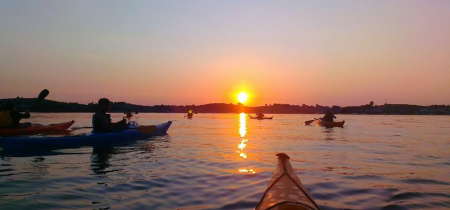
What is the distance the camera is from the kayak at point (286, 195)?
13.2ft

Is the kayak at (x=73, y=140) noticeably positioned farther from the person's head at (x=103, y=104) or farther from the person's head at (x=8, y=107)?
the person's head at (x=8, y=107)

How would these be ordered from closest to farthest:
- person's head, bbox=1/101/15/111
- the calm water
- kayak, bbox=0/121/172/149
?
the calm water → kayak, bbox=0/121/172/149 → person's head, bbox=1/101/15/111

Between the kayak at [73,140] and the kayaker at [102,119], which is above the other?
the kayaker at [102,119]

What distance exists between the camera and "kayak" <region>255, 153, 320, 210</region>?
13.2ft

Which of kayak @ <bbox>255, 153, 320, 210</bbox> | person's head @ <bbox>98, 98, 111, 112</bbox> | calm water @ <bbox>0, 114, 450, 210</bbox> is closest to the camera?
kayak @ <bbox>255, 153, 320, 210</bbox>

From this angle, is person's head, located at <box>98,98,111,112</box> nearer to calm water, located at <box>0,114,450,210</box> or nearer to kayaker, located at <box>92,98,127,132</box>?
kayaker, located at <box>92,98,127,132</box>

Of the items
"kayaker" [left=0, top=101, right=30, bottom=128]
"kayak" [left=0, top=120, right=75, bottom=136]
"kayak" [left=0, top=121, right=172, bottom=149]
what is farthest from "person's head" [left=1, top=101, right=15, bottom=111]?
"kayak" [left=0, top=121, right=172, bottom=149]

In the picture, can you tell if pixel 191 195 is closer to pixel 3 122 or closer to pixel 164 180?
pixel 164 180

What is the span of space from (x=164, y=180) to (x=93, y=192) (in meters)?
1.76

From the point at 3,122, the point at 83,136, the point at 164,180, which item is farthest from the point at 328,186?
the point at 3,122

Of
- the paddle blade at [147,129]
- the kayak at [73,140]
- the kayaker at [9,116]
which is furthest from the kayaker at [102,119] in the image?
the kayaker at [9,116]

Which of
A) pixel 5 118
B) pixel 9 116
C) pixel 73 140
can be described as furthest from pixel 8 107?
pixel 73 140

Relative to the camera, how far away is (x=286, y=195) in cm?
458

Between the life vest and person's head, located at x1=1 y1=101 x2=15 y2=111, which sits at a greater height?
person's head, located at x1=1 y1=101 x2=15 y2=111
